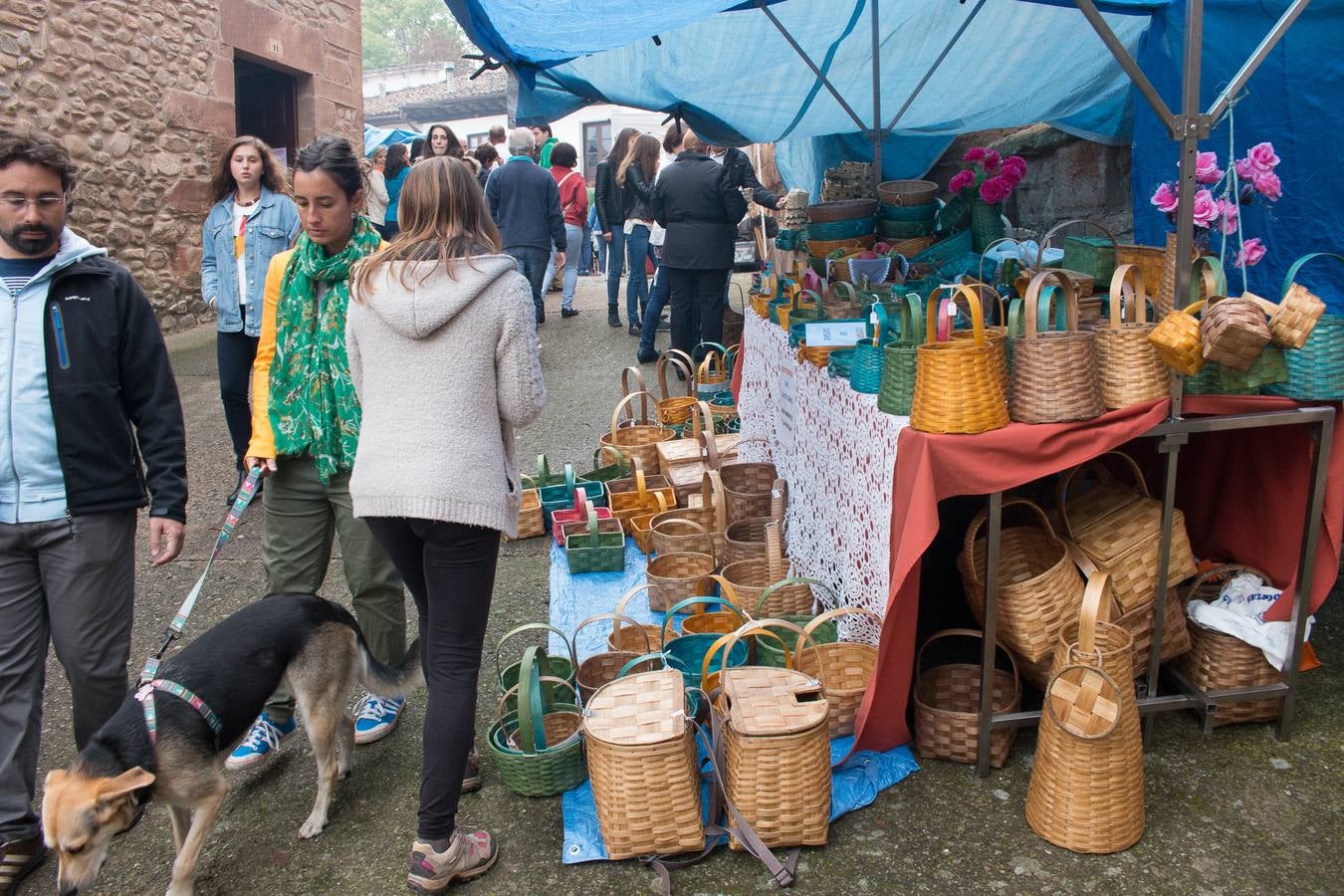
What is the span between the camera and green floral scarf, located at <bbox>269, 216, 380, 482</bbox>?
2.74 meters

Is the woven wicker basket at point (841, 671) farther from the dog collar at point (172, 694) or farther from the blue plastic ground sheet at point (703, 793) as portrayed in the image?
the dog collar at point (172, 694)

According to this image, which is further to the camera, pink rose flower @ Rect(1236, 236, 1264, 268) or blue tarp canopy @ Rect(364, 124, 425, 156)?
blue tarp canopy @ Rect(364, 124, 425, 156)

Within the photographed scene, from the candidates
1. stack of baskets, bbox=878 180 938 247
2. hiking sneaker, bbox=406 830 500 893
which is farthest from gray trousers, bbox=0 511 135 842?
stack of baskets, bbox=878 180 938 247

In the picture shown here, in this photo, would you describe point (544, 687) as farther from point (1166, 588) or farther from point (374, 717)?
point (1166, 588)

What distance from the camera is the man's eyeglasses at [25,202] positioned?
7.74ft

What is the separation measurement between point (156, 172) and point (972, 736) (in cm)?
875

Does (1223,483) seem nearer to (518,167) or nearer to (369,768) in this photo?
(369,768)

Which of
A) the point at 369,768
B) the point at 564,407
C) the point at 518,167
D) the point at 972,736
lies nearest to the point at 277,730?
the point at 369,768

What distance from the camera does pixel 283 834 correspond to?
2.74 metres

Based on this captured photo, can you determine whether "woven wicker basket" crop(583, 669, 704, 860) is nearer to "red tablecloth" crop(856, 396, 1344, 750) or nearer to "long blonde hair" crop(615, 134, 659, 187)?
"red tablecloth" crop(856, 396, 1344, 750)

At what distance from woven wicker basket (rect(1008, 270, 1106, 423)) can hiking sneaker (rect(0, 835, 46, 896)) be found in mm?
1825

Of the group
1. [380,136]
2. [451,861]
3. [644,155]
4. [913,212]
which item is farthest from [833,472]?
[380,136]

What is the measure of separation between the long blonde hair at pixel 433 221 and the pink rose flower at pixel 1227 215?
2.13 m

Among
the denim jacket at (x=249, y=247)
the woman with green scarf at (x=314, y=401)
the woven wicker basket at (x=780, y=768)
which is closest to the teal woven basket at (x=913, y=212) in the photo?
the denim jacket at (x=249, y=247)
